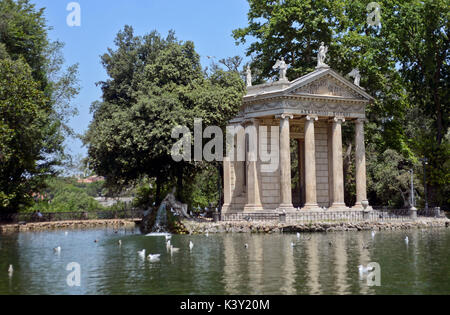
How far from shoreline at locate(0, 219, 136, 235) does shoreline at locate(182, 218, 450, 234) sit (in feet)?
47.5

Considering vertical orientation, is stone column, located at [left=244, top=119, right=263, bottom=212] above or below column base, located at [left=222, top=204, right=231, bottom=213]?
above

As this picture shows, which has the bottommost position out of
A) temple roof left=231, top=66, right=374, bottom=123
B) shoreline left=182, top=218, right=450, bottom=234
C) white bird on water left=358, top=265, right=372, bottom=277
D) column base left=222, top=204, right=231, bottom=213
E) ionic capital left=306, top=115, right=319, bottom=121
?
white bird on water left=358, top=265, right=372, bottom=277

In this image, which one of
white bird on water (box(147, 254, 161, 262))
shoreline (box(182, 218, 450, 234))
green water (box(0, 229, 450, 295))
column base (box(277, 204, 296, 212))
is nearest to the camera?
green water (box(0, 229, 450, 295))

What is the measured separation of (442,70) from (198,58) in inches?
876

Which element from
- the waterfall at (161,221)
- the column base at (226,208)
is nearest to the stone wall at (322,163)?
the column base at (226,208)

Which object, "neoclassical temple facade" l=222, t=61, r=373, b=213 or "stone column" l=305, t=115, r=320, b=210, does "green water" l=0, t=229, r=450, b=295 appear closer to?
"stone column" l=305, t=115, r=320, b=210

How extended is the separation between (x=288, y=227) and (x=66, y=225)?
915 inches

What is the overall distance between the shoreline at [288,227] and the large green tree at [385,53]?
13.0 meters

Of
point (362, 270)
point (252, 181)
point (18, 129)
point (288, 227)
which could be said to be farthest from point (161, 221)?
point (362, 270)

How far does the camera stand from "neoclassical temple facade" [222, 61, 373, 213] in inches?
1628

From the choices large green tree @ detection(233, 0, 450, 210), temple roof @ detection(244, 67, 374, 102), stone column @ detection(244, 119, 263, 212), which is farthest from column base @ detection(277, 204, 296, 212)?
large green tree @ detection(233, 0, 450, 210)

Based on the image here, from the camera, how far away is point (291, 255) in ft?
77.5
